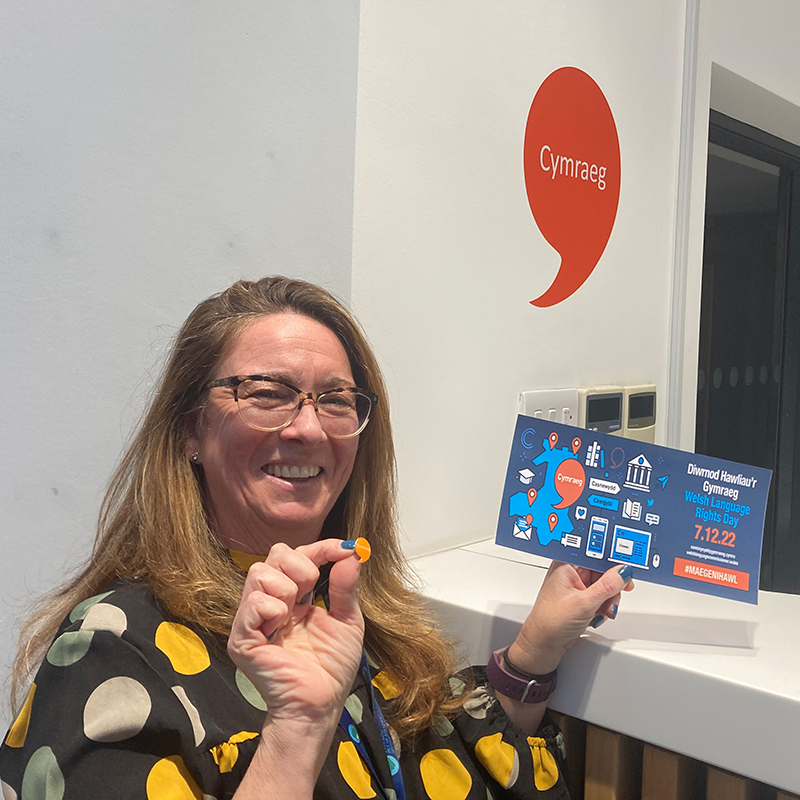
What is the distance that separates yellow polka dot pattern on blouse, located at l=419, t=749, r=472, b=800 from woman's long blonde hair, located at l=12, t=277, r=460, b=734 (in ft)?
0.18

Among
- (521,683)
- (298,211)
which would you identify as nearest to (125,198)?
(298,211)

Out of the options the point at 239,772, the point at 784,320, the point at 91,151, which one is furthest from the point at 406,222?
the point at 784,320

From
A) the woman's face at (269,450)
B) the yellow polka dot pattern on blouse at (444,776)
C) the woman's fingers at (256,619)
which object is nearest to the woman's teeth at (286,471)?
the woman's face at (269,450)

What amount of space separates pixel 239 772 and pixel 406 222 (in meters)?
1.00

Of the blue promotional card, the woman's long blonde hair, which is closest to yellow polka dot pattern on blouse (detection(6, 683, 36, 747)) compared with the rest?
the woman's long blonde hair

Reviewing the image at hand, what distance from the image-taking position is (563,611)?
1.08m

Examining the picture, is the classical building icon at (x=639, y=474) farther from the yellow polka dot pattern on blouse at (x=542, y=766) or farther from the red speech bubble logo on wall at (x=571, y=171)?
the red speech bubble logo on wall at (x=571, y=171)

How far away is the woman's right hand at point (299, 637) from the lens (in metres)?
0.72

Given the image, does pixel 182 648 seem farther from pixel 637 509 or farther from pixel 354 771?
pixel 637 509

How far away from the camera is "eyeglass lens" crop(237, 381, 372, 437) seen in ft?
3.35

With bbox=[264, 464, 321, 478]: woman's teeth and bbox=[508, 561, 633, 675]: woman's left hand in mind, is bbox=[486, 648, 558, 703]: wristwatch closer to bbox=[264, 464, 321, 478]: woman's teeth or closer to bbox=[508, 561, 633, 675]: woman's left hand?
bbox=[508, 561, 633, 675]: woman's left hand

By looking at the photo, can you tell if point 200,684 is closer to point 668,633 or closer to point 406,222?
point 668,633

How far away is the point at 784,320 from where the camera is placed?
116 inches

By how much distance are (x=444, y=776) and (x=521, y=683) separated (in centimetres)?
16
